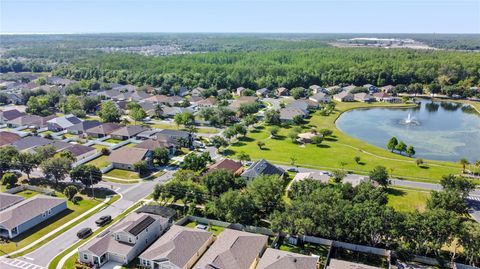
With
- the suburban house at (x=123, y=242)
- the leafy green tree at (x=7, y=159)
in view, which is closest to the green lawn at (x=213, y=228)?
the suburban house at (x=123, y=242)

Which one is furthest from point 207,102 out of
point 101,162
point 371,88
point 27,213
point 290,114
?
point 27,213

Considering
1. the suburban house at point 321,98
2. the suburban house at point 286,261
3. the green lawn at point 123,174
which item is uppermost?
the suburban house at point 321,98

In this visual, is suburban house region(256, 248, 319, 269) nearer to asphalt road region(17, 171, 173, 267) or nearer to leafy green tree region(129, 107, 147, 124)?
asphalt road region(17, 171, 173, 267)

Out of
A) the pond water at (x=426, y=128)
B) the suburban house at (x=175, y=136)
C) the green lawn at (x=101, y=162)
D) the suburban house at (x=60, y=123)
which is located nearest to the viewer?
the green lawn at (x=101, y=162)

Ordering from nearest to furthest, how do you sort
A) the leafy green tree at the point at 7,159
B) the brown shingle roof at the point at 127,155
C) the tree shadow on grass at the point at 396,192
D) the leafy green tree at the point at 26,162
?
the tree shadow on grass at the point at 396,192 → the leafy green tree at the point at 26,162 → the leafy green tree at the point at 7,159 → the brown shingle roof at the point at 127,155

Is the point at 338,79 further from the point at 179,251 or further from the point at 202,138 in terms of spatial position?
the point at 179,251

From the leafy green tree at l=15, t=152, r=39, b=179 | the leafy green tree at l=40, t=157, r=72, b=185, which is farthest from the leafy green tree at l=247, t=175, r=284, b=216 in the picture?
the leafy green tree at l=15, t=152, r=39, b=179

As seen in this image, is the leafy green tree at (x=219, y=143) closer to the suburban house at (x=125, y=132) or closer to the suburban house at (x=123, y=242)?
the suburban house at (x=125, y=132)
